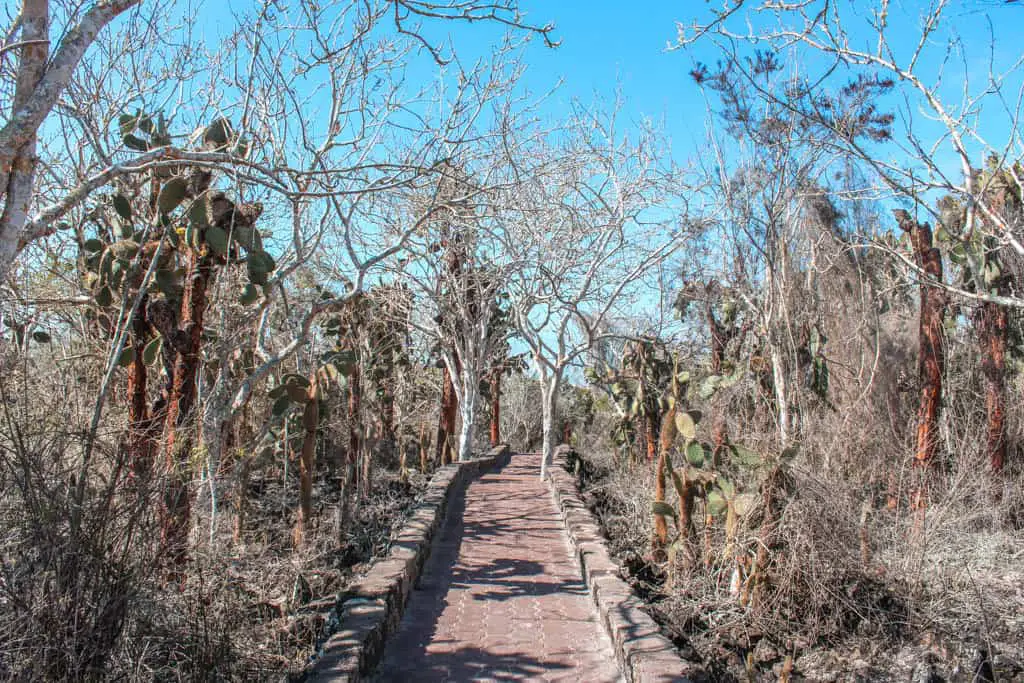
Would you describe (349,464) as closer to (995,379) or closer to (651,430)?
(651,430)

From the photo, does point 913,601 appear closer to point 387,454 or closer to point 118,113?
point 118,113

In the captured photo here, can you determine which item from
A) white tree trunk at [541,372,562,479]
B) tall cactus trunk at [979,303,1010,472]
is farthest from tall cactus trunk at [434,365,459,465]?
tall cactus trunk at [979,303,1010,472]

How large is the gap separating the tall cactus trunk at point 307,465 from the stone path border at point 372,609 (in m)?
0.85

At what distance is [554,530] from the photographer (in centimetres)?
966

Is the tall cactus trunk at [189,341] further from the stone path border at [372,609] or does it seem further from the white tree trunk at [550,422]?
the white tree trunk at [550,422]

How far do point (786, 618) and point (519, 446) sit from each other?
21.0 m

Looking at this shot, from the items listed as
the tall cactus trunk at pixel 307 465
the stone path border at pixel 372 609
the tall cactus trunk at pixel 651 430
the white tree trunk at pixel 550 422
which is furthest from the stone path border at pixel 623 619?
the white tree trunk at pixel 550 422

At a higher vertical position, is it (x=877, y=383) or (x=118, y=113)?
(x=118, y=113)

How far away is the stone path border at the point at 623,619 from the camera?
4.41m

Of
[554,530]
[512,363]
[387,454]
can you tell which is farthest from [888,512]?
[512,363]

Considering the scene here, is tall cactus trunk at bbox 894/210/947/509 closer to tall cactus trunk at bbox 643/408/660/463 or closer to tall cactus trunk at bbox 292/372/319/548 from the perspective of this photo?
tall cactus trunk at bbox 643/408/660/463

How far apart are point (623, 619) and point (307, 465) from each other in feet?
12.2

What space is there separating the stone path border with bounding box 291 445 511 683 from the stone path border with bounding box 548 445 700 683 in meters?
1.43

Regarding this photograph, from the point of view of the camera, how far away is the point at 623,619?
17.4ft
